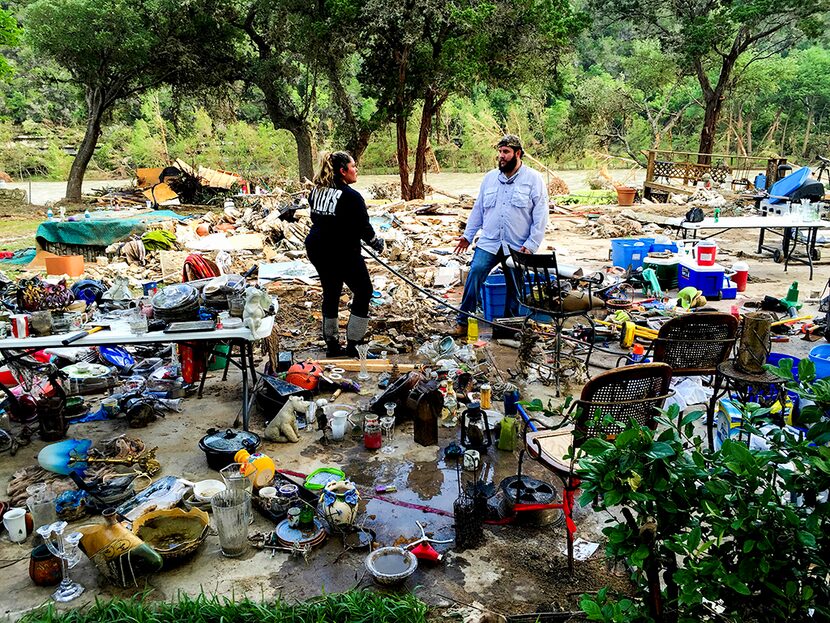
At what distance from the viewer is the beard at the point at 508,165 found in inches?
252

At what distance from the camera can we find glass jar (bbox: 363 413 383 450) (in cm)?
479

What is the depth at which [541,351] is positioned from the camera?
669cm

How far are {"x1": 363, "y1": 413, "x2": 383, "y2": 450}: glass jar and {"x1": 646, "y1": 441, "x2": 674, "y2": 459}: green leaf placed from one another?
307 cm

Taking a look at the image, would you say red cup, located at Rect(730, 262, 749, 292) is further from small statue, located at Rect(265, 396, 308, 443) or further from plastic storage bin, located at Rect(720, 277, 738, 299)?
small statue, located at Rect(265, 396, 308, 443)

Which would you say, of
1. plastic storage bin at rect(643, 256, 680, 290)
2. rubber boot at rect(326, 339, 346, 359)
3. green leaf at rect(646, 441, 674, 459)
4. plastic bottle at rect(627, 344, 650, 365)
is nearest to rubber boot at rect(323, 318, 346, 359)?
rubber boot at rect(326, 339, 346, 359)

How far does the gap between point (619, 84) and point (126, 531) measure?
29323 mm

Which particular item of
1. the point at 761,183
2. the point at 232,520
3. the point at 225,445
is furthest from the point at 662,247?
the point at 761,183

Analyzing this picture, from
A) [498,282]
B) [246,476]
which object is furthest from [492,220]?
[246,476]

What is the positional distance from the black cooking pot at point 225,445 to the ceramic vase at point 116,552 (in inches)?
40.4

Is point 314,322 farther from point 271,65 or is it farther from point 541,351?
point 271,65

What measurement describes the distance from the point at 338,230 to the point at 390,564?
3407 mm

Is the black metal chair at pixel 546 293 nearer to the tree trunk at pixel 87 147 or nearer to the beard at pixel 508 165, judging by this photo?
the beard at pixel 508 165

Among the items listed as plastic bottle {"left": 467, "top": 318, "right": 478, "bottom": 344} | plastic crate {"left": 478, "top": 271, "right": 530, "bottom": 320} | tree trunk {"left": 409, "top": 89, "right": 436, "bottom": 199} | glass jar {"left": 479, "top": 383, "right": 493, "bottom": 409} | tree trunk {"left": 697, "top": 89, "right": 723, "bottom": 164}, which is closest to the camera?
glass jar {"left": 479, "top": 383, "right": 493, "bottom": 409}

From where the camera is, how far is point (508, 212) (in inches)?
257
